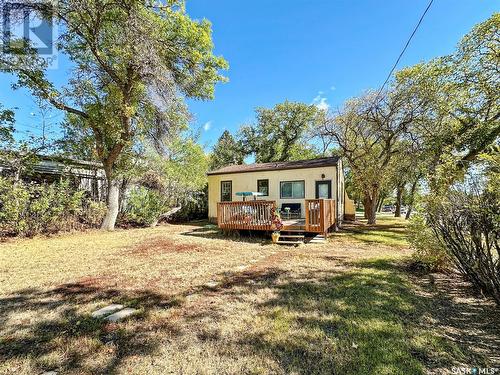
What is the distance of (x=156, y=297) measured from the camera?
3.58 m

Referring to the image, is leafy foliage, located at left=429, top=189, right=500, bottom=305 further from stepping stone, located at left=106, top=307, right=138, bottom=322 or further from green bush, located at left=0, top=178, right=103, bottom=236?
green bush, located at left=0, top=178, right=103, bottom=236

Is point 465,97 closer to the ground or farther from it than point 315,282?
farther from it

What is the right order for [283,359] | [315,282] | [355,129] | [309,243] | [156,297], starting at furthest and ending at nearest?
[355,129] → [309,243] → [315,282] → [156,297] → [283,359]

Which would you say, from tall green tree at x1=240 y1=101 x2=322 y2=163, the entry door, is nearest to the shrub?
the entry door

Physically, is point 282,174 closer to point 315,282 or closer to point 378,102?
point 378,102

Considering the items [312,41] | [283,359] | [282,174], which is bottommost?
[283,359]

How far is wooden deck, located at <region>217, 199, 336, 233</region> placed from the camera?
8375 mm

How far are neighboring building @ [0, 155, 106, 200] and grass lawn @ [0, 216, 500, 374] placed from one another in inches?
231

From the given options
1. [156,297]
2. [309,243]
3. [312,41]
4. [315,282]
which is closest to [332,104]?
[312,41]

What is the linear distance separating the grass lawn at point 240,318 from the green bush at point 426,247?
375 mm

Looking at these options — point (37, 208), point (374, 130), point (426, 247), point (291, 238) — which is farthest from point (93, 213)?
point (374, 130)

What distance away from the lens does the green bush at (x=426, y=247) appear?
15.3 ft

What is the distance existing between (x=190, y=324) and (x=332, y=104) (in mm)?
15426

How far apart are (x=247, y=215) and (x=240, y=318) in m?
6.06
